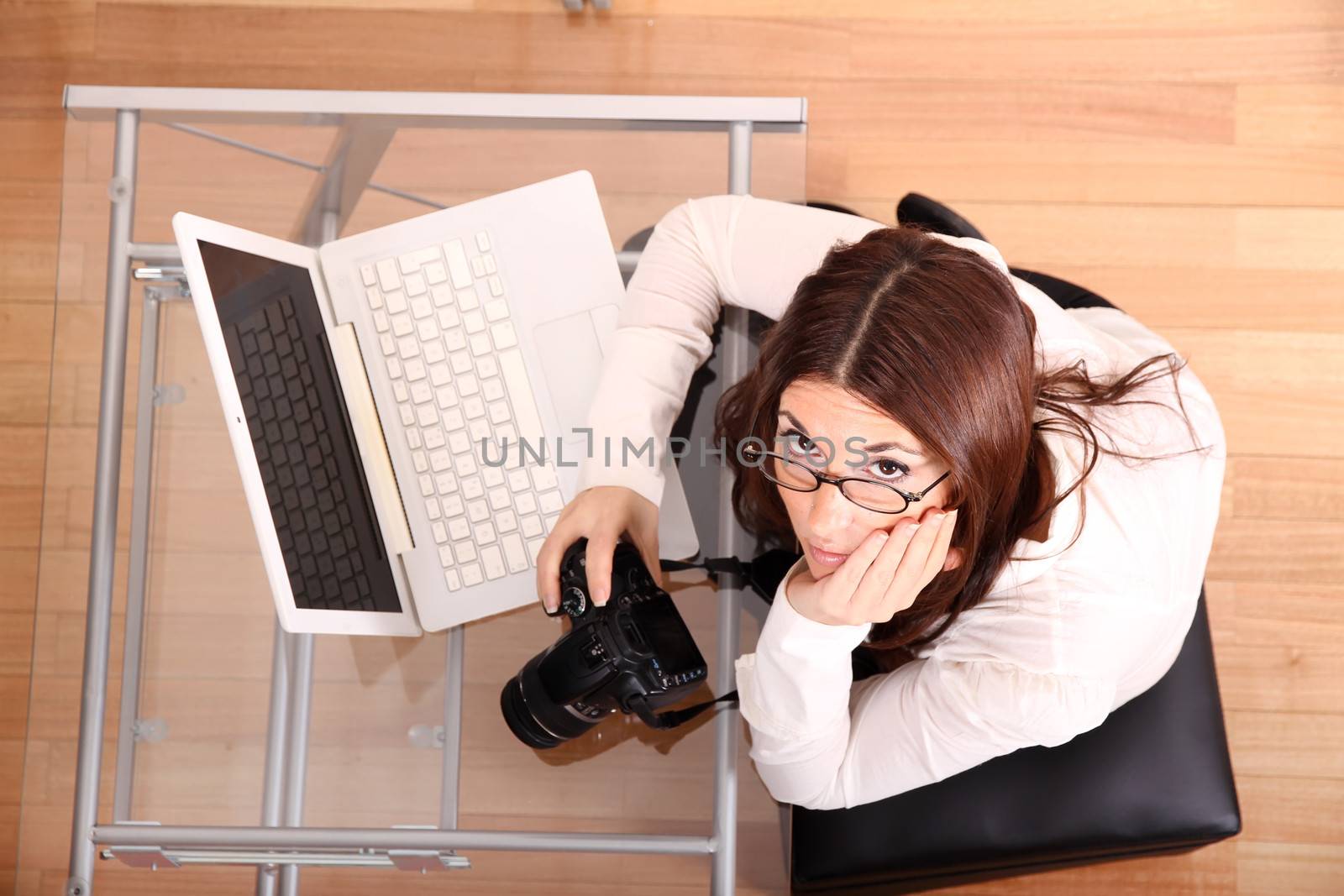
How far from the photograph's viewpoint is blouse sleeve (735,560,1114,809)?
845mm

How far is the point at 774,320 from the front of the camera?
1.03 meters

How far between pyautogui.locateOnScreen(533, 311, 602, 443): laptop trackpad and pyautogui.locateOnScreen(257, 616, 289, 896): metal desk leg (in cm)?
35

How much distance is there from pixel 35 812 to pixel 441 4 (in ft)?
4.46

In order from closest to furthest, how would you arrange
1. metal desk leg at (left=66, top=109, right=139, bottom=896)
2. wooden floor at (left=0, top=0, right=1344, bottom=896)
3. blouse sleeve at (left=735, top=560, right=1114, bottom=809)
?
blouse sleeve at (left=735, top=560, right=1114, bottom=809)
metal desk leg at (left=66, top=109, right=139, bottom=896)
wooden floor at (left=0, top=0, right=1344, bottom=896)

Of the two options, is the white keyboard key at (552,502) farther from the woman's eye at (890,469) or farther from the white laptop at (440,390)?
the woman's eye at (890,469)

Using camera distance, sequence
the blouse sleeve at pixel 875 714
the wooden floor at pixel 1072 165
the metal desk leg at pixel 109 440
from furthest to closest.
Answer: the wooden floor at pixel 1072 165 < the metal desk leg at pixel 109 440 < the blouse sleeve at pixel 875 714

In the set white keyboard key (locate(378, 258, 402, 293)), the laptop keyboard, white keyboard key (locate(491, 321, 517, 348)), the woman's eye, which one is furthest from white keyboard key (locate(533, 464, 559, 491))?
the woman's eye

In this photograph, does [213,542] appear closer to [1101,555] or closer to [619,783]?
[619,783]

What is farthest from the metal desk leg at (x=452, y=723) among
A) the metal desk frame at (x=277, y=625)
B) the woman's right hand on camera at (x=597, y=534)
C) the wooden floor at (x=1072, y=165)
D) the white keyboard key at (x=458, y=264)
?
the wooden floor at (x=1072, y=165)

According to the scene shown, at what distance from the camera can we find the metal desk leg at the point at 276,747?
961 mm

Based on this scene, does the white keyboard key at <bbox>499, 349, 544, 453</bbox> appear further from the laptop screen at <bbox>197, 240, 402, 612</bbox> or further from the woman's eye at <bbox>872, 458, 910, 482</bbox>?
the woman's eye at <bbox>872, 458, 910, 482</bbox>

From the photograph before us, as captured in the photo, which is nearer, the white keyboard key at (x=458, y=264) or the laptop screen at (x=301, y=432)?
the laptop screen at (x=301, y=432)

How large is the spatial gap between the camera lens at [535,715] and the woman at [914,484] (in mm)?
80

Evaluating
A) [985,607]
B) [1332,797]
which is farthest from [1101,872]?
[985,607]
